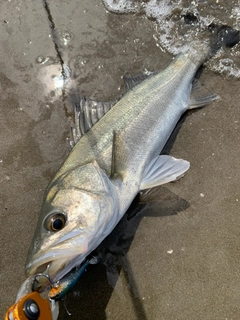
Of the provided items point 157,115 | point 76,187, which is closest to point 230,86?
point 157,115

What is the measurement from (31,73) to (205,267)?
→ 272 cm

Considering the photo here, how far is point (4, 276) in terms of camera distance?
3143 millimetres

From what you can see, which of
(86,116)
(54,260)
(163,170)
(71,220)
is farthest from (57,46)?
(54,260)

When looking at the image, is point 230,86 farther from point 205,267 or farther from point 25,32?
point 25,32

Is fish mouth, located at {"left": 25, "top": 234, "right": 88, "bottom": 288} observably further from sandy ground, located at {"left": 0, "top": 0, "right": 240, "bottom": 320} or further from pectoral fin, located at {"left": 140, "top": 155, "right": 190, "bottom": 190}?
pectoral fin, located at {"left": 140, "top": 155, "right": 190, "bottom": 190}

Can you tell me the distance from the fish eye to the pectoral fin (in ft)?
2.67

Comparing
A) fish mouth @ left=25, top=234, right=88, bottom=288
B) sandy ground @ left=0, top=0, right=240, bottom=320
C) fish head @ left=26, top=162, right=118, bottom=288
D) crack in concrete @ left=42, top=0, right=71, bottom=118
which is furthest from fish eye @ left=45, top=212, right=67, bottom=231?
crack in concrete @ left=42, top=0, right=71, bottom=118

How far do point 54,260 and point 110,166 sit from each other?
936 mm

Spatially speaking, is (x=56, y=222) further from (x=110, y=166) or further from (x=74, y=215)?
(x=110, y=166)

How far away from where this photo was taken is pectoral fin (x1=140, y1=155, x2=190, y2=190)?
3104 mm

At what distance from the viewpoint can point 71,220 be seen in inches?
103

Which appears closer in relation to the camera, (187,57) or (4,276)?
(4,276)

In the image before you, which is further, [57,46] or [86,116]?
[57,46]

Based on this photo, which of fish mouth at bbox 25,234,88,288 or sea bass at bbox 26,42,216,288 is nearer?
fish mouth at bbox 25,234,88,288
